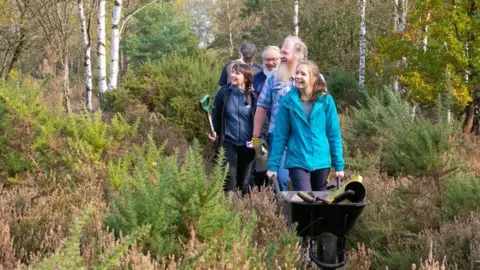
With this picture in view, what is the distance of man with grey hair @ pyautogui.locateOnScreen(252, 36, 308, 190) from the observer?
5270 millimetres

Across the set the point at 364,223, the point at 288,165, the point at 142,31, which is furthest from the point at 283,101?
the point at 142,31

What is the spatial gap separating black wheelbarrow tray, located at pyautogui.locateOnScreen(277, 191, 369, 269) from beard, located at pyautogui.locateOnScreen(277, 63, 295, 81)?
153 cm

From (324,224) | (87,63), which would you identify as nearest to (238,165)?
(324,224)

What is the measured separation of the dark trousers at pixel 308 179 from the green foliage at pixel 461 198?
988 millimetres

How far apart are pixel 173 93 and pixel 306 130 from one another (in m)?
6.98

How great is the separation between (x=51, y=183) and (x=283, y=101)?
240cm

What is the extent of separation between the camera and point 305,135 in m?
4.79

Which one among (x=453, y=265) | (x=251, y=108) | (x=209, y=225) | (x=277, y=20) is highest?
(x=277, y=20)

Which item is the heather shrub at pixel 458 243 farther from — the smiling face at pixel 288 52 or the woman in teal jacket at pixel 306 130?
the smiling face at pixel 288 52

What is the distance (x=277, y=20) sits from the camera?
105ft

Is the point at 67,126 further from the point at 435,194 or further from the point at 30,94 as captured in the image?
the point at 435,194

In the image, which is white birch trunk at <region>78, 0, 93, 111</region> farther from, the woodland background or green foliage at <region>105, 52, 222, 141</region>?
green foliage at <region>105, 52, 222, 141</region>

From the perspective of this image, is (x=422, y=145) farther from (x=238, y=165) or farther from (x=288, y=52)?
(x=238, y=165)

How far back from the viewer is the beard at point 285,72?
5.34m
